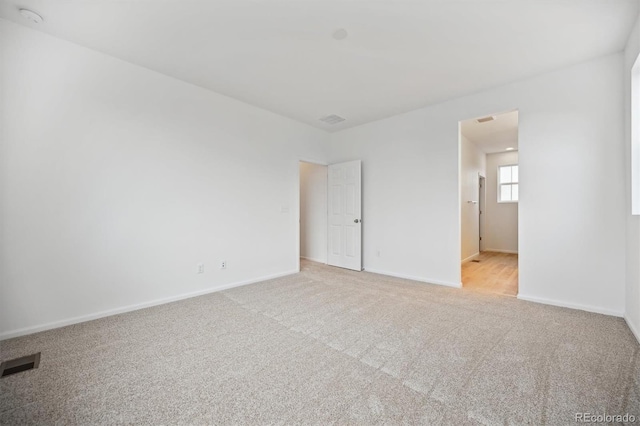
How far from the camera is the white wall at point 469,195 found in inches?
213

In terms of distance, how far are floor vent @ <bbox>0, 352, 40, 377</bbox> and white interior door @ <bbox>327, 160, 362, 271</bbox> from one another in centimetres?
402

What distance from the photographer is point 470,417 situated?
1.38 meters

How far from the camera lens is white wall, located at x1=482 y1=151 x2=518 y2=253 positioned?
6660mm

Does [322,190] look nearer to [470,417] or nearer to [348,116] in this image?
[348,116]

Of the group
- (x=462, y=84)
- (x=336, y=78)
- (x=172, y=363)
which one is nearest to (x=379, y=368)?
(x=172, y=363)

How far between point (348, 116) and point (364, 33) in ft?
6.97

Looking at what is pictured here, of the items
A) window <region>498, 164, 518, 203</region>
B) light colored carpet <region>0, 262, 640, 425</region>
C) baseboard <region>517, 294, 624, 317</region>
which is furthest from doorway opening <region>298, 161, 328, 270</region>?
window <region>498, 164, 518, 203</region>

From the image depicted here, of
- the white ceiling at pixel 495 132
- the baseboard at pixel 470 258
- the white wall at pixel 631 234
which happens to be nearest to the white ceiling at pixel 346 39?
the white wall at pixel 631 234

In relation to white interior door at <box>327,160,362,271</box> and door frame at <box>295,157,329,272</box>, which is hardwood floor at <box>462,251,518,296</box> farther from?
door frame at <box>295,157,329,272</box>

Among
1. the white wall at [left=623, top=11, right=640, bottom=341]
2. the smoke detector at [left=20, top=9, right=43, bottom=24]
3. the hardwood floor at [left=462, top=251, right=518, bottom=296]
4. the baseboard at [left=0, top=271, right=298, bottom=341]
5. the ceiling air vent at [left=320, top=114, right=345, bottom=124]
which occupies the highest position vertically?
the smoke detector at [left=20, top=9, right=43, bottom=24]

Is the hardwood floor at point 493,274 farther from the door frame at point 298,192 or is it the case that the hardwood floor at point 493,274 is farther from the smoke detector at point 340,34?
the smoke detector at point 340,34

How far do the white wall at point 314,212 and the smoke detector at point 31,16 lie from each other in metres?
4.22

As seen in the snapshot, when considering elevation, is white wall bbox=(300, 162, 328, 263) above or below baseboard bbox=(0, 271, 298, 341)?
above

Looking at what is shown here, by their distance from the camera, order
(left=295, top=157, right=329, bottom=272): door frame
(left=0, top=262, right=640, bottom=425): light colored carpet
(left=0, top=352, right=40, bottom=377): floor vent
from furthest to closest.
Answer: (left=295, top=157, right=329, bottom=272): door frame → (left=0, top=352, right=40, bottom=377): floor vent → (left=0, top=262, right=640, bottom=425): light colored carpet
